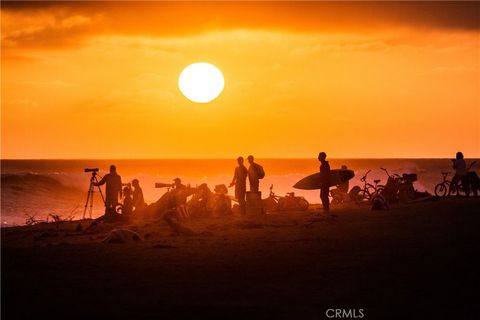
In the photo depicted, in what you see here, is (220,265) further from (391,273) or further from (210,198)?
(210,198)

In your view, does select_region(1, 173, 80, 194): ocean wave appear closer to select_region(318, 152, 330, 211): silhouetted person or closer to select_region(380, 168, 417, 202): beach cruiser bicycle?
select_region(380, 168, 417, 202): beach cruiser bicycle

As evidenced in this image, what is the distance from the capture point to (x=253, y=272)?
14.6 m

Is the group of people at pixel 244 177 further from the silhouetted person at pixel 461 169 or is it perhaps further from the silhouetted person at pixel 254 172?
the silhouetted person at pixel 461 169

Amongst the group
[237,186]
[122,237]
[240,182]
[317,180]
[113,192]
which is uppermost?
[317,180]

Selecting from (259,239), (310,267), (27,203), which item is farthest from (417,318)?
(27,203)

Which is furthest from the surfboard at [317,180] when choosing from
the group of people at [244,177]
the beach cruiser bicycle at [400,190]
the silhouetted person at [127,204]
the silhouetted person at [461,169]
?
the silhouetted person at [127,204]

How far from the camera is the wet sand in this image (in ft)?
39.3

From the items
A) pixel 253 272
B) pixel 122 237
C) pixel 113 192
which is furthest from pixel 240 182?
pixel 253 272

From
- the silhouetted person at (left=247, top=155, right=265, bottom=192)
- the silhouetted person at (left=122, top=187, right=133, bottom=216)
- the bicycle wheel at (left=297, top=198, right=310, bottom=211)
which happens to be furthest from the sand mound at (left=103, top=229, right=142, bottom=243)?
the bicycle wheel at (left=297, top=198, right=310, bottom=211)

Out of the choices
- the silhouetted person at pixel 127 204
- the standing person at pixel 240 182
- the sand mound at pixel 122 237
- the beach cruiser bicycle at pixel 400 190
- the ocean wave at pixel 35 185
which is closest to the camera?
the sand mound at pixel 122 237

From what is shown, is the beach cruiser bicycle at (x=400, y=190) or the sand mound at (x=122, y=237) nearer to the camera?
the sand mound at (x=122, y=237)

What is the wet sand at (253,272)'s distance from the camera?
12.0m

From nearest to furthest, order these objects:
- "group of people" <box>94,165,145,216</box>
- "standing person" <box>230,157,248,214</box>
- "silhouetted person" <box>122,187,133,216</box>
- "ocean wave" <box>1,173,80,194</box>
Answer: "group of people" <box>94,165,145,216</box>, "silhouetted person" <box>122,187,133,216</box>, "standing person" <box>230,157,248,214</box>, "ocean wave" <box>1,173,80,194</box>

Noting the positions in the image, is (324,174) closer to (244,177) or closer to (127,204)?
(244,177)
